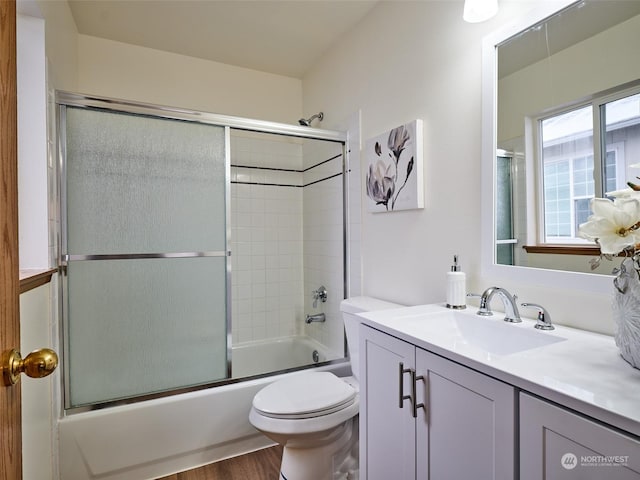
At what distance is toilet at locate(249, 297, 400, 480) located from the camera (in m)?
1.49

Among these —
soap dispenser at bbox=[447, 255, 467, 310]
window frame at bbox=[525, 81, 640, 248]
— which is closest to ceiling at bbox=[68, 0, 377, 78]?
window frame at bbox=[525, 81, 640, 248]

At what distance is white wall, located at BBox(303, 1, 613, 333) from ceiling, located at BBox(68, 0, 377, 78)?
8.7 inches

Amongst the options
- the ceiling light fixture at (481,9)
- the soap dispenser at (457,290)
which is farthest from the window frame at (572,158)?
the ceiling light fixture at (481,9)

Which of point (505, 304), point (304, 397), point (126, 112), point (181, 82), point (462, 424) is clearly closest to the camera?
point (462, 424)

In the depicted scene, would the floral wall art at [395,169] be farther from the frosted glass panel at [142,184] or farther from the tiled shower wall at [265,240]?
the tiled shower wall at [265,240]

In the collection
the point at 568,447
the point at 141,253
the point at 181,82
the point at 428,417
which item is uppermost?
the point at 181,82

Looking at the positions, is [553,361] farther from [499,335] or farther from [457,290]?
[457,290]

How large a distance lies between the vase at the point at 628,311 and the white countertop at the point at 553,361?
0.04 meters

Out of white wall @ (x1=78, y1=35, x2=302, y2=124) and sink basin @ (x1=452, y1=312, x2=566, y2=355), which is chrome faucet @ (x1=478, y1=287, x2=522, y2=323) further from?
white wall @ (x1=78, y1=35, x2=302, y2=124)

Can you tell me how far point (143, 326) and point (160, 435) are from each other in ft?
1.79

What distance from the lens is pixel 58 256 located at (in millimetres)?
1584

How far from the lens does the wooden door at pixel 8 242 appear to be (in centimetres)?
60

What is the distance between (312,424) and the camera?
1.49 metres

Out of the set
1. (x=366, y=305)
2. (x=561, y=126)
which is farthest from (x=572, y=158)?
(x=366, y=305)
